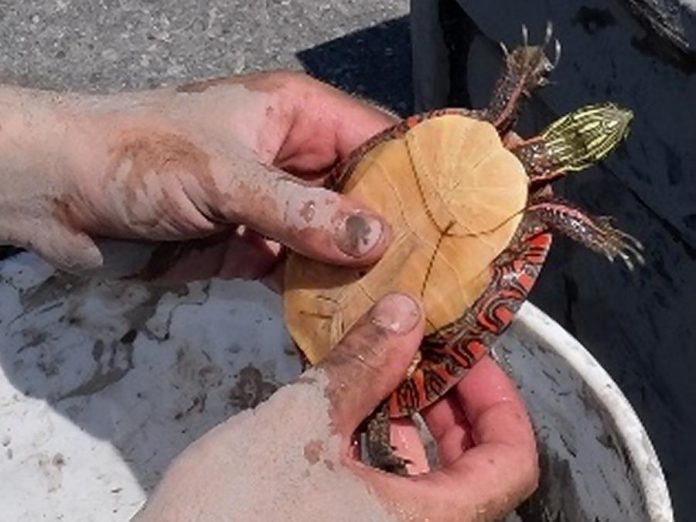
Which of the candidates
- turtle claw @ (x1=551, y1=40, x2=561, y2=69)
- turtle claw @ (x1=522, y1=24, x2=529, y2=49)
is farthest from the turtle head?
turtle claw @ (x1=522, y1=24, x2=529, y2=49)

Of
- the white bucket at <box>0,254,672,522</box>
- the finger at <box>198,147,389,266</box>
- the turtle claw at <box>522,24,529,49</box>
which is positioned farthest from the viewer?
the white bucket at <box>0,254,672,522</box>

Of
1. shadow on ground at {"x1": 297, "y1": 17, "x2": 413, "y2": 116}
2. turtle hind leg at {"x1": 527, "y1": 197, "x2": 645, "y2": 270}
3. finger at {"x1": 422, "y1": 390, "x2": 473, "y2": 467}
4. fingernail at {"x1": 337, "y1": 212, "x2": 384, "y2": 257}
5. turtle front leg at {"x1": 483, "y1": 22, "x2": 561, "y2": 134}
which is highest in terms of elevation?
turtle front leg at {"x1": 483, "y1": 22, "x2": 561, "y2": 134}

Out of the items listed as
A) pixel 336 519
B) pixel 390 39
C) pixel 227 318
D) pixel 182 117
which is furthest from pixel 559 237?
pixel 390 39

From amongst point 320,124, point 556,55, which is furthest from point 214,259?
point 556,55

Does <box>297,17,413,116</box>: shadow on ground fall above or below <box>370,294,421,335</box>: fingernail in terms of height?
below

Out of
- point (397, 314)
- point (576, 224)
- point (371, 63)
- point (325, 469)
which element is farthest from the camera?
point (371, 63)

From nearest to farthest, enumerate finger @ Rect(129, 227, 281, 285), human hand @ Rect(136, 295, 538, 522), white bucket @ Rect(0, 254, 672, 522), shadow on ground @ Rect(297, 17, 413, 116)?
human hand @ Rect(136, 295, 538, 522)
finger @ Rect(129, 227, 281, 285)
white bucket @ Rect(0, 254, 672, 522)
shadow on ground @ Rect(297, 17, 413, 116)

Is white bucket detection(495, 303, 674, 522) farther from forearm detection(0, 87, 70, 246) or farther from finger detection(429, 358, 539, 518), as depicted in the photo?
forearm detection(0, 87, 70, 246)

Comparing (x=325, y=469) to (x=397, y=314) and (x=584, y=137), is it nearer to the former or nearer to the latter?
(x=397, y=314)
